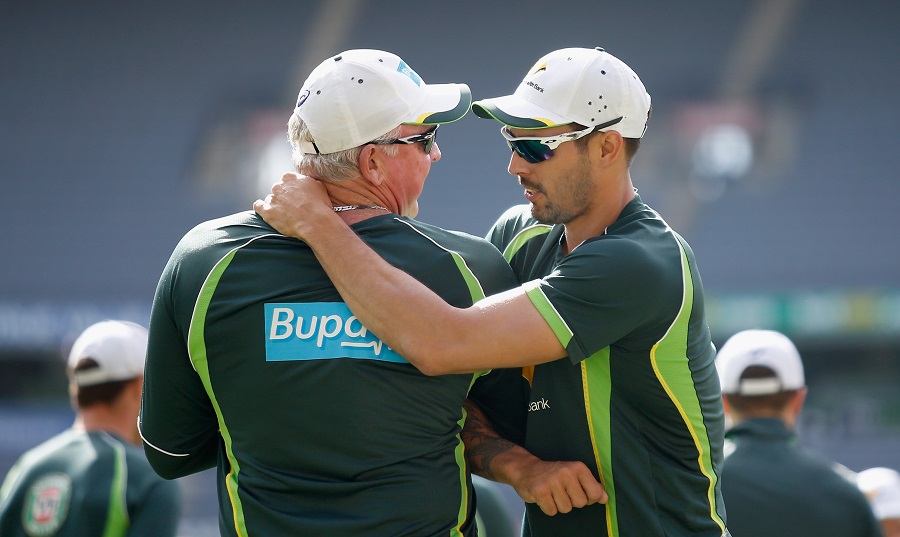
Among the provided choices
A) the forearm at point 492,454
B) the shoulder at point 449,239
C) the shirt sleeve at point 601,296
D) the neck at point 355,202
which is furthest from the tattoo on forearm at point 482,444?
the neck at point 355,202

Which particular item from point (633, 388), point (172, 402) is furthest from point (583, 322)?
point (172, 402)

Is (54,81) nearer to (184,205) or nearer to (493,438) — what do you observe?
(184,205)

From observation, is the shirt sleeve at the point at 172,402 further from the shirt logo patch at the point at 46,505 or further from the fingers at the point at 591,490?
the shirt logo patch at the point at 46,505

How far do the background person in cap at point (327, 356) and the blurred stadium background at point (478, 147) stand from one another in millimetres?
9503

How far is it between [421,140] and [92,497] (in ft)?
6.16

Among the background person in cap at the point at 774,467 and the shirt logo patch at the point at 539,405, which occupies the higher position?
the shirt logo patch at the point at 539,405

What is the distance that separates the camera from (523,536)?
8.50ft

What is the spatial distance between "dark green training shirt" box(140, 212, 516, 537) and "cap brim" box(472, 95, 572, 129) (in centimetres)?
37

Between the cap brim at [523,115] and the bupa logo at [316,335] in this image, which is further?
the cap brim at [523,115]

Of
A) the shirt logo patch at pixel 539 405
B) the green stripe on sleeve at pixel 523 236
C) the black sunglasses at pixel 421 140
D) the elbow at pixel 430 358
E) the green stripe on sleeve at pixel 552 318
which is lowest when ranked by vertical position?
the shirt logo patch at pixel 539 405

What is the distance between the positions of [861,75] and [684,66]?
2107 mm

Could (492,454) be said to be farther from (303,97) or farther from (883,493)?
(883,493)

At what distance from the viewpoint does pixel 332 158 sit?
2.25 m

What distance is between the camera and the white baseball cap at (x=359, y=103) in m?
2.20
